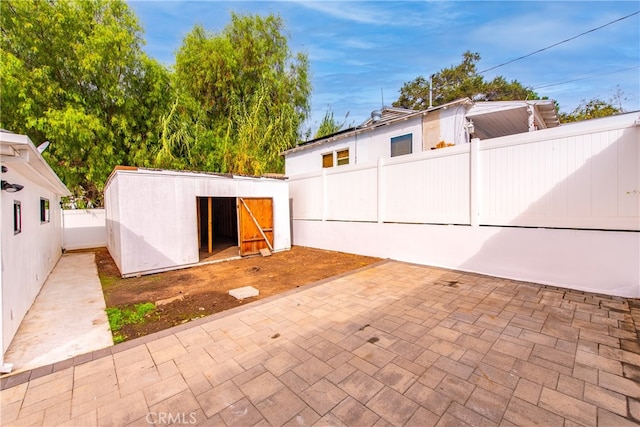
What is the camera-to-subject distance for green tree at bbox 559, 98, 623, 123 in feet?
56.1

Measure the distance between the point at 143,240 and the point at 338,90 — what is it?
15.0 metres

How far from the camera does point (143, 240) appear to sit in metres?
A: 6.23

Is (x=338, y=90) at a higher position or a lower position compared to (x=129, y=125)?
higher

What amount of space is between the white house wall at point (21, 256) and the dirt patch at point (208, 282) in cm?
101

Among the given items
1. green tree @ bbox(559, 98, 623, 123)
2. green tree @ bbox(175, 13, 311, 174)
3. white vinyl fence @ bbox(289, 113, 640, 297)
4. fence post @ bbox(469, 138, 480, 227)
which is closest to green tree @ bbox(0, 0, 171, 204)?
green tree @ bbox(175, 13, 311, 174)

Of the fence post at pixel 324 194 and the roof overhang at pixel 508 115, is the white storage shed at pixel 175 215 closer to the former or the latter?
the fence post at pixel 324 194

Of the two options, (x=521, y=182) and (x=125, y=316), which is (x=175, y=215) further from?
(x=521, y=182)

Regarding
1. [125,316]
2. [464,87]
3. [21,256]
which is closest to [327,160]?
[125,316]

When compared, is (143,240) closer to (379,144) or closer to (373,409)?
(373,409)

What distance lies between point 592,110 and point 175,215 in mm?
25810

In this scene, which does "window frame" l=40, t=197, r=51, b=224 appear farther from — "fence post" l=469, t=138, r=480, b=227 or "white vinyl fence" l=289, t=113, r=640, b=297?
"fence post" l=469, t=138, r=480, b=227

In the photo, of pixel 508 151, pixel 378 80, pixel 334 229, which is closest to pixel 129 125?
pixel 334 229

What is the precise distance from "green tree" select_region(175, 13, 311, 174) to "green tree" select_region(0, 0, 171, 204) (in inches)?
96.7

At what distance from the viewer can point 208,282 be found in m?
5.59
